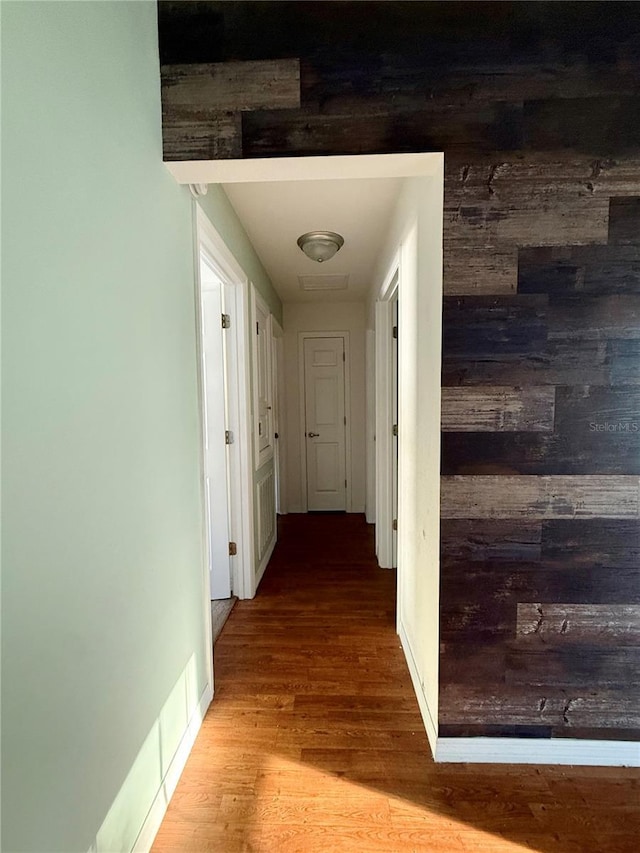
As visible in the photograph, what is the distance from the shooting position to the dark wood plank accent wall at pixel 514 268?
1293 millimetres

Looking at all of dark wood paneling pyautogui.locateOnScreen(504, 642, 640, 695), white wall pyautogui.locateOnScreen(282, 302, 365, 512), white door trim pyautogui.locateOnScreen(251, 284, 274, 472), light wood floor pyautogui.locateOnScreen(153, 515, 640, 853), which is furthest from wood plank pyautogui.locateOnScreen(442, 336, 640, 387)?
white wall pyautogui.locateOnScreen(282, 302, 365, 512)

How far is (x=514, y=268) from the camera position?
1.35m

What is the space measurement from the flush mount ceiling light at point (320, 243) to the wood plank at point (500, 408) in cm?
166

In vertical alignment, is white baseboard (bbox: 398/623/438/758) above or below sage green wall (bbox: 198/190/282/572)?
below

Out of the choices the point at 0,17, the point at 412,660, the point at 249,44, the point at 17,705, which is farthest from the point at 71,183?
the point at 412,660

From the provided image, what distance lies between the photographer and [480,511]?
1403 mm

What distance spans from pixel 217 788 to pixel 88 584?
3.20 ft

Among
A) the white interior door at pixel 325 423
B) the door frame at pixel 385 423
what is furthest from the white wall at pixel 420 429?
the white interior door at pixel 325 423

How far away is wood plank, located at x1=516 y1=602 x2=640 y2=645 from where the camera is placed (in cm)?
141

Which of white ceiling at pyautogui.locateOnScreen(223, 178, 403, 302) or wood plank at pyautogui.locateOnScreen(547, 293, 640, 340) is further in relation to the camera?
white ceiling at pyautogui.locateOnScreen(223, 178, 403, 302)

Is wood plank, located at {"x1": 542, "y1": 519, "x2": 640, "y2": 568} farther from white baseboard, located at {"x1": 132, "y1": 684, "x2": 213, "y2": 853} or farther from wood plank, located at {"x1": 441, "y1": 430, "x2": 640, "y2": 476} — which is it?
white baseboard, located at {"x1": 132, "y1": 684, "x2": 213, "y2": 853}

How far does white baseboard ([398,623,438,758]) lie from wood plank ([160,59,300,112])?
220 cm

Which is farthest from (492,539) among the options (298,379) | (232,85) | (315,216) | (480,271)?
(298,379)

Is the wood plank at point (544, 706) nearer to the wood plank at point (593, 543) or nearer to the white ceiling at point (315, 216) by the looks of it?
the wood plank at point (593, 543)
